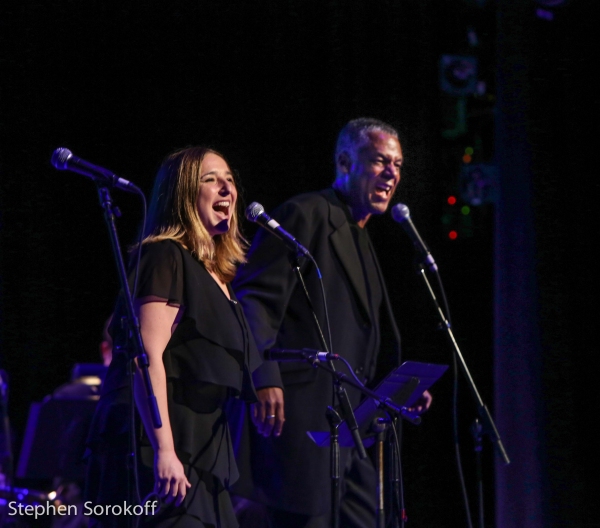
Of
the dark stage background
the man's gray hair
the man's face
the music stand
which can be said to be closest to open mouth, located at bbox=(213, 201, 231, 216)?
the music stand

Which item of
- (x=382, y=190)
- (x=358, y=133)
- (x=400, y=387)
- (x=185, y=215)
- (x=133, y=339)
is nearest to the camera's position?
(x=133, y=339)

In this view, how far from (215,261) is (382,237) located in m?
2.81

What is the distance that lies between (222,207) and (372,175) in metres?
1.11

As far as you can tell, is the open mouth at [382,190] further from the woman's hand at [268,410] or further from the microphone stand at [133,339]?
the microphone stand at [133,339]

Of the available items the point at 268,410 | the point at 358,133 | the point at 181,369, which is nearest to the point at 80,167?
the point at 181,369

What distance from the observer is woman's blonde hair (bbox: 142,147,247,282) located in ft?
8.38

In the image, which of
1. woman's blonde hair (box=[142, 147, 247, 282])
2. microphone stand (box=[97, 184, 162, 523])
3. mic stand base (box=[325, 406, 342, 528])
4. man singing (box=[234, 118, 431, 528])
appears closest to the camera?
microphone stand (box=[97, 184, 162, 523])

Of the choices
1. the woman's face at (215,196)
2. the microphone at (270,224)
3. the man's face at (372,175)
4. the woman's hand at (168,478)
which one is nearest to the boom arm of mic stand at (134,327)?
the woman's hand at (168,478)

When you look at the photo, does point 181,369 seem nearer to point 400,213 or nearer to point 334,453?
point 334,453

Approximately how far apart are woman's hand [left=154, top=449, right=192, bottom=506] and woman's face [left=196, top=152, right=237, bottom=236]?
0.82 m

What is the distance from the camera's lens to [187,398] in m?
2.35

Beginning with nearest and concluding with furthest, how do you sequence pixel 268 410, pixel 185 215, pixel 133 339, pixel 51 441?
pixel 133 339 < pixel 185 215 < pixel 268 410 < pixel 51 441

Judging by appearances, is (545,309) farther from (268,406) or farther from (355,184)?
(268,406)

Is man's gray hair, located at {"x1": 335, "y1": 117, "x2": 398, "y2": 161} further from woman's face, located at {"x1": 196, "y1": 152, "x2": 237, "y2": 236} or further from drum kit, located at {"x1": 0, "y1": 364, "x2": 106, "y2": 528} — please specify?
drum kit, located at {"x1": 0, "y1": 364, "x2": 106, "y2": 528}
